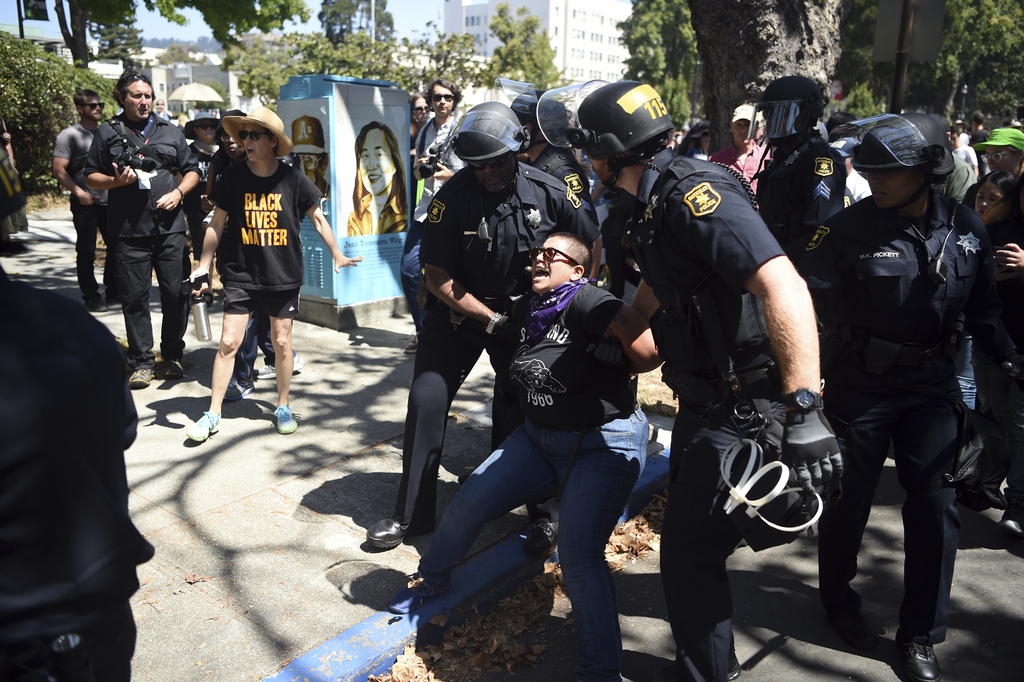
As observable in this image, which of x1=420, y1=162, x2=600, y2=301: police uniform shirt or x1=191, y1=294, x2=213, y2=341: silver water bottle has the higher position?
x1=420, y1=162, x2=600, y2=301: police uniform shirt

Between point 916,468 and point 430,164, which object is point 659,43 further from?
point 916,468

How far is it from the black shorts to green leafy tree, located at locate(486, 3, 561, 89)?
156 feet

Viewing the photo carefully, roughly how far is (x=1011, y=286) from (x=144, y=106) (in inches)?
229

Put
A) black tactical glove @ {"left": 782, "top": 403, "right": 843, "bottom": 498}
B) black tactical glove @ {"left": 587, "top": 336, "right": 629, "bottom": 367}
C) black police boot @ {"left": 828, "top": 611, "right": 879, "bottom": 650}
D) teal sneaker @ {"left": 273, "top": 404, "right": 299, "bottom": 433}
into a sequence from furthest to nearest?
teal sneaker @ {"left": 273, "top": 404, "right": 299, "bottom": 433}, black police boot @ {"left": 828, "top": 611, "right": 879, "bottom": 650}, black tactical glove @ {"left": 587, "top": 336, "right": 629, "bottom": 367}, black tactical glove @ {"left": 782, "top": 403, "right": 843, "bottom": 498}

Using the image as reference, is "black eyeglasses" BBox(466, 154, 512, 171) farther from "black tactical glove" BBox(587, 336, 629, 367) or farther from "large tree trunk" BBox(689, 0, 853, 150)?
"large tree trunk" BBox(689, 0, 853, 150)

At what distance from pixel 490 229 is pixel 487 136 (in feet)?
1.40

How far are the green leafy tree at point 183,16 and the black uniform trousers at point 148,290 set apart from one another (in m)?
8.20

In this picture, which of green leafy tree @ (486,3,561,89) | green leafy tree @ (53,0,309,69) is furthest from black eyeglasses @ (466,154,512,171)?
green leafy tree @ (486,3,561,89)

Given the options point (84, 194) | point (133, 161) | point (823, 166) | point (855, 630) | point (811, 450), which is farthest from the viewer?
point (84, 194)

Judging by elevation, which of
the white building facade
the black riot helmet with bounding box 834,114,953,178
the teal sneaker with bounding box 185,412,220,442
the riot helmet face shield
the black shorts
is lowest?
the teal sneaker with bounding box 185,412,220,442

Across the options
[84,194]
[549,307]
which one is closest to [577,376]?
[549,307]

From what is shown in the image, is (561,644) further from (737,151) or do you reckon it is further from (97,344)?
(737,151)

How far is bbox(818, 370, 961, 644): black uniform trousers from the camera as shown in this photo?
3.03 m

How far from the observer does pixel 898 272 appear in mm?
2959
